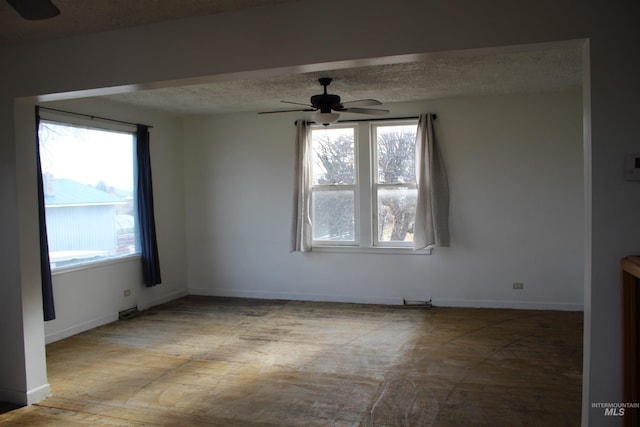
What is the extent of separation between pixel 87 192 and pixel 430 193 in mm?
3956

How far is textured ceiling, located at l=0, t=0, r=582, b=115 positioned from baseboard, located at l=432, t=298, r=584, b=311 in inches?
98.4

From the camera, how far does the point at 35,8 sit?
1.95 m

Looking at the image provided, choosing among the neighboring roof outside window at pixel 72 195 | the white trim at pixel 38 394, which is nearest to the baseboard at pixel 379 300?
the neighboring roof outside window at pixel 72 195

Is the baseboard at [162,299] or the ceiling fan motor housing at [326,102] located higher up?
the ceiling fan motor housing at [326,102]

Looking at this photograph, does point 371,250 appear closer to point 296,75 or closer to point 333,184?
point 333,184

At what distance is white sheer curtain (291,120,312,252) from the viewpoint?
20.0 ft

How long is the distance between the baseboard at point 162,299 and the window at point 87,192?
716mm

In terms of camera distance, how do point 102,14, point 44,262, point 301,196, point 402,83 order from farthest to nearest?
1. point 301,196
2. point 402,83
3. point 44,262
4. point 102,14

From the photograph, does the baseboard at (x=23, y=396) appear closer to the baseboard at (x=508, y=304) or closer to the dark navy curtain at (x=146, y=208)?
the dark navy curtain at (x=146, y=208)

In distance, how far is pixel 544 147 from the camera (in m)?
5.47

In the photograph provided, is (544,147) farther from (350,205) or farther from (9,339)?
(9,339)

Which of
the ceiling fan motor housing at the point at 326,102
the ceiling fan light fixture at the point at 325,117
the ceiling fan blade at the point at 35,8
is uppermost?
the ceiling fan motor housing at the point at 326,102

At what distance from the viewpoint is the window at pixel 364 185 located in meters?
5.96

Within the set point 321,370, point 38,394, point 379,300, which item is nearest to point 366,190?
point 379,300
